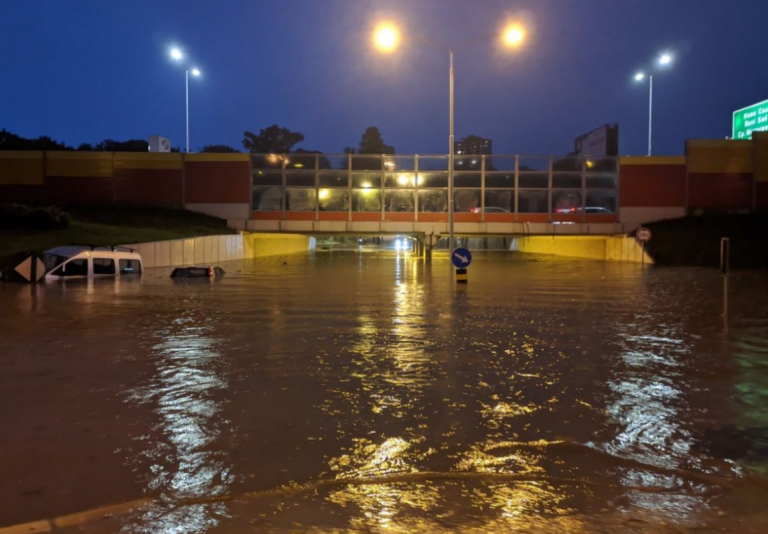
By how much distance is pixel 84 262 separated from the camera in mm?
25125

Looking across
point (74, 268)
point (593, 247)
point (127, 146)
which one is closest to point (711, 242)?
point (593, 247)

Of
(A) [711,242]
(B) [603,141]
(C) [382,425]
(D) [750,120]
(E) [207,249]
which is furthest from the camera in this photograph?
(B) [603,141]

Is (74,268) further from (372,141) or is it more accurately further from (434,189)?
(372,141)

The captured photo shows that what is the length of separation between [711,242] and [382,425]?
3962 centimetres

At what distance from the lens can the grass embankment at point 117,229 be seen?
3056 centimetres

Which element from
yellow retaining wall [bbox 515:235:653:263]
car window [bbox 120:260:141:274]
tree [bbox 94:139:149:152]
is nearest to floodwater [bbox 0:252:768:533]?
car window [bbox 120:260:141:274]

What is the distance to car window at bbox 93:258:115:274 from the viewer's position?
25.7 m

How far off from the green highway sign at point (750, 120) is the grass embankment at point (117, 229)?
4160cm

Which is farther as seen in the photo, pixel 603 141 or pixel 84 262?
pixel 603 141

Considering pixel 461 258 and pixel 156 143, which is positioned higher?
pixel 156 143

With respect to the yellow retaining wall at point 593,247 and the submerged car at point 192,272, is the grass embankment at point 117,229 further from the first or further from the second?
the yellow retaining wall at point 593,247

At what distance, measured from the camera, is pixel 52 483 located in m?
5.02

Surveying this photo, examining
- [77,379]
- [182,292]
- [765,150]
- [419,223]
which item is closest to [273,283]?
[182,292]

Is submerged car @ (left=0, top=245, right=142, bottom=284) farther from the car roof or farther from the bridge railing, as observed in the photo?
the bridge railing
